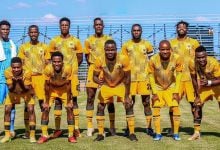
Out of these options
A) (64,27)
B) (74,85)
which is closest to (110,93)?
(74,85)

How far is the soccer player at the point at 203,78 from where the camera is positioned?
10516 millimetres

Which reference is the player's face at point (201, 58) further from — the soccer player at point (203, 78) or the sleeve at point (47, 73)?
the sleeve at point (47, 73)

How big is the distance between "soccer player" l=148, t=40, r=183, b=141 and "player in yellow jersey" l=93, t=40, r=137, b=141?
0.52 metres

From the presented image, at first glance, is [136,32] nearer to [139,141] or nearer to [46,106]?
[139,141]

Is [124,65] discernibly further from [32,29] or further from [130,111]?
[32,29]

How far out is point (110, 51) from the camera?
34.4 ft

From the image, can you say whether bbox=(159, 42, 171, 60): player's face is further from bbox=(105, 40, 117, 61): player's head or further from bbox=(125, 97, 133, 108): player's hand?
bbox=(125, 97, 133, 108): player's hand

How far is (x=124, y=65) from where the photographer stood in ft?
34.7

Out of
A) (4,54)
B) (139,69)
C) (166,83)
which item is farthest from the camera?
(4,54)

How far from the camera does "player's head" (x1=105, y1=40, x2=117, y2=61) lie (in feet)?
34.2

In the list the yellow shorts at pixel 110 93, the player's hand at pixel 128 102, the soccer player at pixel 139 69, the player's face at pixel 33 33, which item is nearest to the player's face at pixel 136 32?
the soccer player at pixel 139 69

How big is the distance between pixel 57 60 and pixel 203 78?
309cm

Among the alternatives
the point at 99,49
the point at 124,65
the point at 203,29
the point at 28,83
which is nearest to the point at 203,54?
Result: the point at 124,65

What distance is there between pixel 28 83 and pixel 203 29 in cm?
2517
